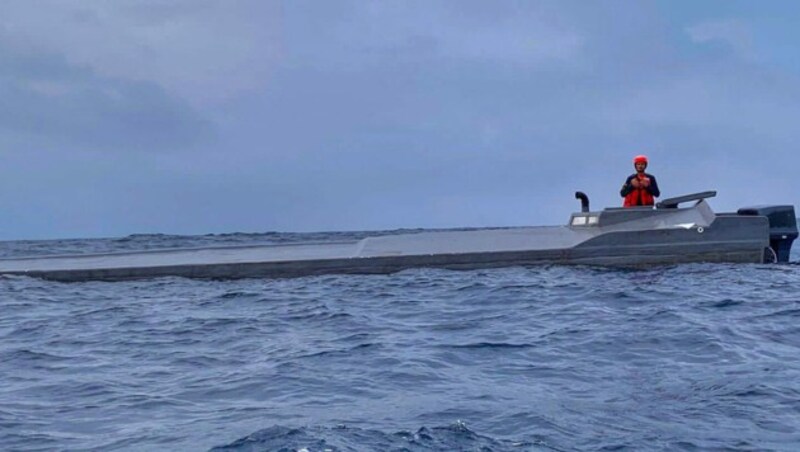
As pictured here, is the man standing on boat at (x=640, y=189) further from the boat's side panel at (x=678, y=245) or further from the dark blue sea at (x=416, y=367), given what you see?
the dark blue sea at (x=416, y=367)

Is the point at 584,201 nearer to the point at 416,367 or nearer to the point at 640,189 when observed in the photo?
the point at 640,189

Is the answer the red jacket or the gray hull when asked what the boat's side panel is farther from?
the red jacket

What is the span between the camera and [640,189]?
1856cm

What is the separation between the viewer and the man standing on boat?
60.9ft

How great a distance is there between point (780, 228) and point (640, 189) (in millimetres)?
2341

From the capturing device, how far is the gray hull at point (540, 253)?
16.9 m

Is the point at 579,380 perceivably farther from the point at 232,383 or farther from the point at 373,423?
the point at 232,383

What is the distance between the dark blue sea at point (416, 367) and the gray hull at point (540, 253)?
1.47 m

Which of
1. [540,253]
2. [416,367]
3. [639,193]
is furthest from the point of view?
[639,193]

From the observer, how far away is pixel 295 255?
18516 mm

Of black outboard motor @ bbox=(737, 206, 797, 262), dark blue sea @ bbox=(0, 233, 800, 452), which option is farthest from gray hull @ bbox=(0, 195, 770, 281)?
dark blue sea @ bbox=(0, 233, 800, 452)

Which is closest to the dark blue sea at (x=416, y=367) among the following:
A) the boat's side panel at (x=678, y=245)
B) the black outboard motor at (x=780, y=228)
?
the boat's side panel at (x=678, y=245)

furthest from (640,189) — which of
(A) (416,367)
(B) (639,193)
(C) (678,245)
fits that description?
(A) (416,367)

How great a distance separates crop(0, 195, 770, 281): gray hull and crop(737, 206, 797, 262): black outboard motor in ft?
1.28
